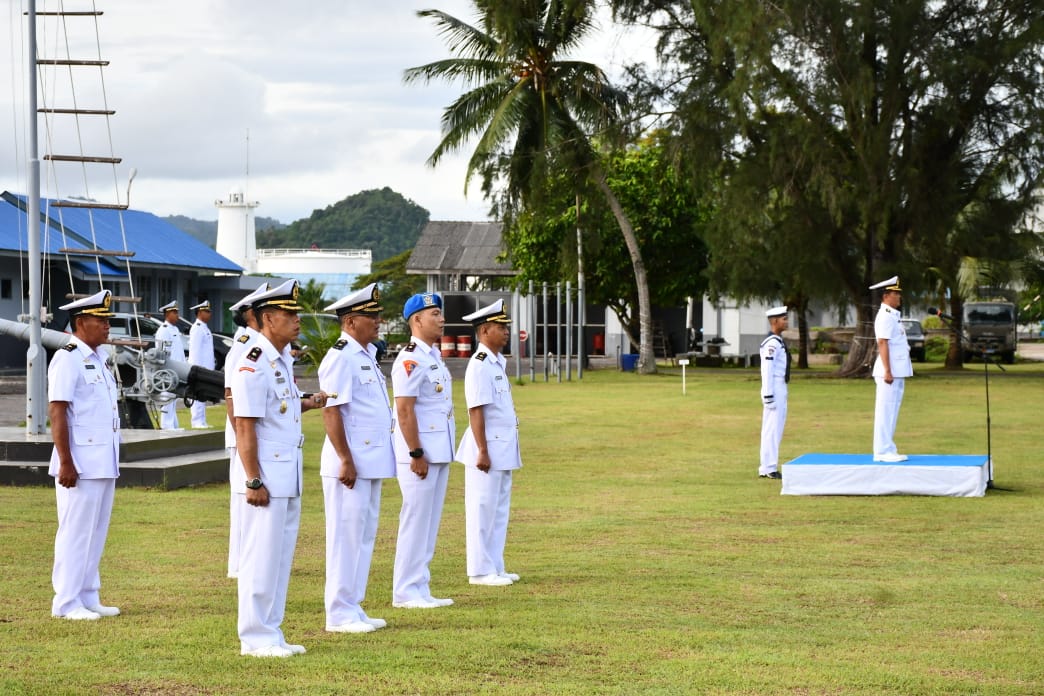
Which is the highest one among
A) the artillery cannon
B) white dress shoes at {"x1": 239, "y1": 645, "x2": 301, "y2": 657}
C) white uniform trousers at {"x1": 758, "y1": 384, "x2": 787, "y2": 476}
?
the artillery cannon

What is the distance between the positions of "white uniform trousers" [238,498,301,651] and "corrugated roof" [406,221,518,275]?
4914 centimetres

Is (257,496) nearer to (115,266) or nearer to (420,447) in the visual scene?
(420,447)

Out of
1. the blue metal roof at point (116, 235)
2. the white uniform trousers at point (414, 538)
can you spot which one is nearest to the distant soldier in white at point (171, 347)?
the white uniform trousers at point (414, 538)

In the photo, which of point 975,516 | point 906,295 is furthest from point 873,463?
point 906,295

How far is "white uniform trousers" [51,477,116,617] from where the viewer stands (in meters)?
7.89

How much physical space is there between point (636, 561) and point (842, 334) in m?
45.9

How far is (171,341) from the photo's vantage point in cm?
1891

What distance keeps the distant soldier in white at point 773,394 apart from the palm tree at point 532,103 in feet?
76.1

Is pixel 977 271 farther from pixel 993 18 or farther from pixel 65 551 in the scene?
pixel 65 551

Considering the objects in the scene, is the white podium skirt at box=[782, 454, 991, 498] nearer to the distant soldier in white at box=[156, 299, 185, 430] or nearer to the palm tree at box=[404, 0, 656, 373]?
the distant soldier in white at box=[156, 299, 185, 430]

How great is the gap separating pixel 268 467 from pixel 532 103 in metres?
33.4

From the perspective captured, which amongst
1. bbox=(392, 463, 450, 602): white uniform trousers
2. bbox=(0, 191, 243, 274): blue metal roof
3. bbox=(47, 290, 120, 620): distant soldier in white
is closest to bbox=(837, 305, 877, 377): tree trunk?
bbox=(0, 191, 243, 274): blue metal roof

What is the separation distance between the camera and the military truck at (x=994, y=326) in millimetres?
49375

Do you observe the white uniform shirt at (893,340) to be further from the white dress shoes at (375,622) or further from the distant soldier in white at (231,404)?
the white dress shoes at (375,622)
